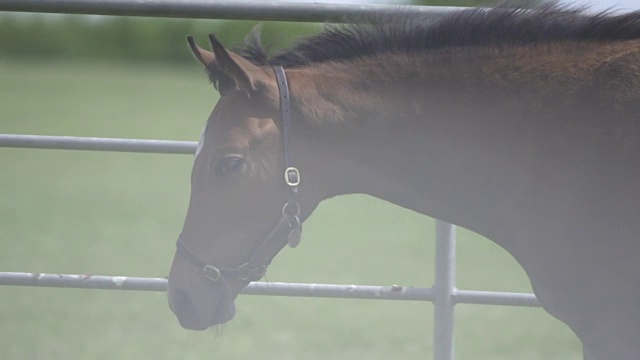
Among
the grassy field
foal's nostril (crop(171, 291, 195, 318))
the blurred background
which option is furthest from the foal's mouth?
the grassy field

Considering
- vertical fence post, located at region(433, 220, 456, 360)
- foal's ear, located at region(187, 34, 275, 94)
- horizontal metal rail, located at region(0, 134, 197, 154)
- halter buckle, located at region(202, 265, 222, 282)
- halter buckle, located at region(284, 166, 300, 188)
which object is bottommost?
vertical fence post, located at region(433, 220, 456, 360)

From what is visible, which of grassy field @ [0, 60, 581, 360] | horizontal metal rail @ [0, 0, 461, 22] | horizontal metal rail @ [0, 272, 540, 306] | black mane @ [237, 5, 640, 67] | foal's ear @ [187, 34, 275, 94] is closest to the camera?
foal's ear @ [187, 34, 275, 94]

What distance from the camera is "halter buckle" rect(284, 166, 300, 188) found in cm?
249

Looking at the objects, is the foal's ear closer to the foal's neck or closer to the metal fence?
the foal's neck

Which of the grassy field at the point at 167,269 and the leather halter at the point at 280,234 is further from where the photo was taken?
the grassy field at the point at 167,269

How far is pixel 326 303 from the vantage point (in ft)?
22.4

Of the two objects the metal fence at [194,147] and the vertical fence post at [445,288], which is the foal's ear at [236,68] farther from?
the vertical fence post at [445,288]

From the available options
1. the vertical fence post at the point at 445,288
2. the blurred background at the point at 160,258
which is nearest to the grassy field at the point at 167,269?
the blurred background at the point at 160,258

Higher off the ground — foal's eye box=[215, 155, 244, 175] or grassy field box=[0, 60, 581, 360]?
foal's eye box=[215, 155, 244, 175]

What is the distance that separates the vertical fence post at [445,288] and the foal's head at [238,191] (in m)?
0.67

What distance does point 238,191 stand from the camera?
2488 mm

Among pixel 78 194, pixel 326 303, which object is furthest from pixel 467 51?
pixel 78 194

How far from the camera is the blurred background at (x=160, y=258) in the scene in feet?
17.7

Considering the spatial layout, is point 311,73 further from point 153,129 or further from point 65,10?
point 153,129
